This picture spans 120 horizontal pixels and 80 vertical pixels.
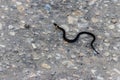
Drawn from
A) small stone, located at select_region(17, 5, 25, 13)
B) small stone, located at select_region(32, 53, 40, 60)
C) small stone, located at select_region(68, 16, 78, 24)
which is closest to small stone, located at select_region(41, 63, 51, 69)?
small stone, located at select_region(32, 53, 40, 60)

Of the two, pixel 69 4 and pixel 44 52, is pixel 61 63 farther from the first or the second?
pixel 69 4

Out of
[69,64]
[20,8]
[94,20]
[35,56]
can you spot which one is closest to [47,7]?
[20,8]

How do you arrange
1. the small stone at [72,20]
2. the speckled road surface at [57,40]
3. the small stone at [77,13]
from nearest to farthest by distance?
the speckled road surface at [57,40], the small stone at [72,20], the small stone at [77,13]

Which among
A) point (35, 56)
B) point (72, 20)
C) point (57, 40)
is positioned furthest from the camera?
point (72, 20)

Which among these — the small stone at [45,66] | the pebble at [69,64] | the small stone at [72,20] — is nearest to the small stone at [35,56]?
the small stone at [45,66]

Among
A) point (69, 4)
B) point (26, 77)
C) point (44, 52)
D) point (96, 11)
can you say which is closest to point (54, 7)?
point (69, 4)

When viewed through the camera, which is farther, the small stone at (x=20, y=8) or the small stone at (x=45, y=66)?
the small stone at (x=20, y=8)

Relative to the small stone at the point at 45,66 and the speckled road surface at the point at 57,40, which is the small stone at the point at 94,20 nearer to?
the speckled road surface at the point at 57,40

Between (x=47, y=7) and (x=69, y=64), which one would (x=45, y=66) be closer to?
(x=69, y=64)
